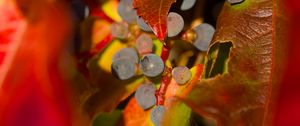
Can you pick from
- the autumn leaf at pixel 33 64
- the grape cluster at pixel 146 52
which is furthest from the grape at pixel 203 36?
the autumn leaf at pixel 33 64

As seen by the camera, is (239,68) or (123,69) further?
(123,69)

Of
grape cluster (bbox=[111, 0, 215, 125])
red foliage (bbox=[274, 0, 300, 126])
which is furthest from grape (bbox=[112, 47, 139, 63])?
red foliage (bbox=[274, 0, 300, 126])

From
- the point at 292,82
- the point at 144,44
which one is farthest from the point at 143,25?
the point at 292,82

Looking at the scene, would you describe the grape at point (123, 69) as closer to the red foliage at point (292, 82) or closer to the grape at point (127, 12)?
the grape at point (127, 12)

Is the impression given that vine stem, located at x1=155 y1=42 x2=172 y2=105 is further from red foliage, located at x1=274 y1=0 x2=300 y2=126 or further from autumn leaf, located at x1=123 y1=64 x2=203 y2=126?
red foliage, located at x1=274 y1=0 x2=300 y2=126

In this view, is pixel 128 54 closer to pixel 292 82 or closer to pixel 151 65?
pixel 151 65

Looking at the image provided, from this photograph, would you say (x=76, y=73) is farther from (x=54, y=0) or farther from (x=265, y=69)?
(x=265, y=69)
